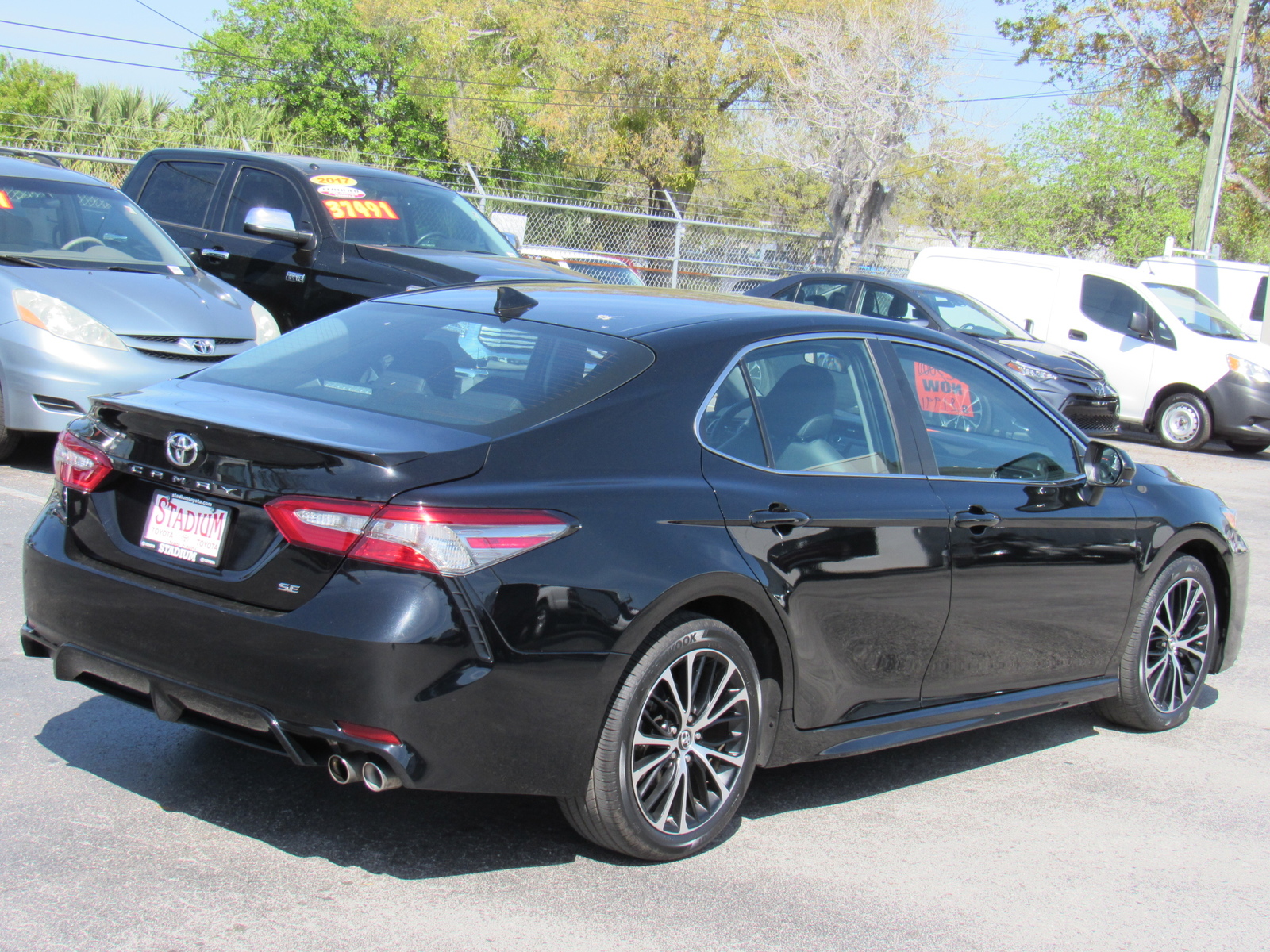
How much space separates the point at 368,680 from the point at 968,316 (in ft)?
38.9

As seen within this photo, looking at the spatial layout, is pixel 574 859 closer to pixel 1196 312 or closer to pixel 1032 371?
pixel 1032 371

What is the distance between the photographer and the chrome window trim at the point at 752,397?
3.70m

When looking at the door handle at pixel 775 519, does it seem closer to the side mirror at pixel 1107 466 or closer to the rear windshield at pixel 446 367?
the rear windshield at pixel 446 367

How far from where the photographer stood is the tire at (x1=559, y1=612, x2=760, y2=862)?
3334 mm

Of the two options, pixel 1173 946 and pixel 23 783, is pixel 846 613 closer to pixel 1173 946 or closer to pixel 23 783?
pixel 1173 946

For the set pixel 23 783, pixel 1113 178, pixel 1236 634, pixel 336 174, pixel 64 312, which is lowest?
pixel 23 783

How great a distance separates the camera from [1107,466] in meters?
4.93

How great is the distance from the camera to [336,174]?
1030cm

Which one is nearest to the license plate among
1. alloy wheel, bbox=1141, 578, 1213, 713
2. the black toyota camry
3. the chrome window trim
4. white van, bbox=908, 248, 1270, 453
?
the black toyota camry

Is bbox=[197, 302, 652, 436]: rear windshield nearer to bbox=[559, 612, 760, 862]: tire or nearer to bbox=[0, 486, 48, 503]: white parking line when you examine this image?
bbox=[559, 612, 760, 862]: tire

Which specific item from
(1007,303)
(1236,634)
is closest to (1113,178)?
(1007,303)

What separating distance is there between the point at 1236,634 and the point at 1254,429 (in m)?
10.4

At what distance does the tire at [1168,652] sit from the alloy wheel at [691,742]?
2129mm

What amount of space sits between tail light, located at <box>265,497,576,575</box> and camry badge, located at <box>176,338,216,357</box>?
195 inches
